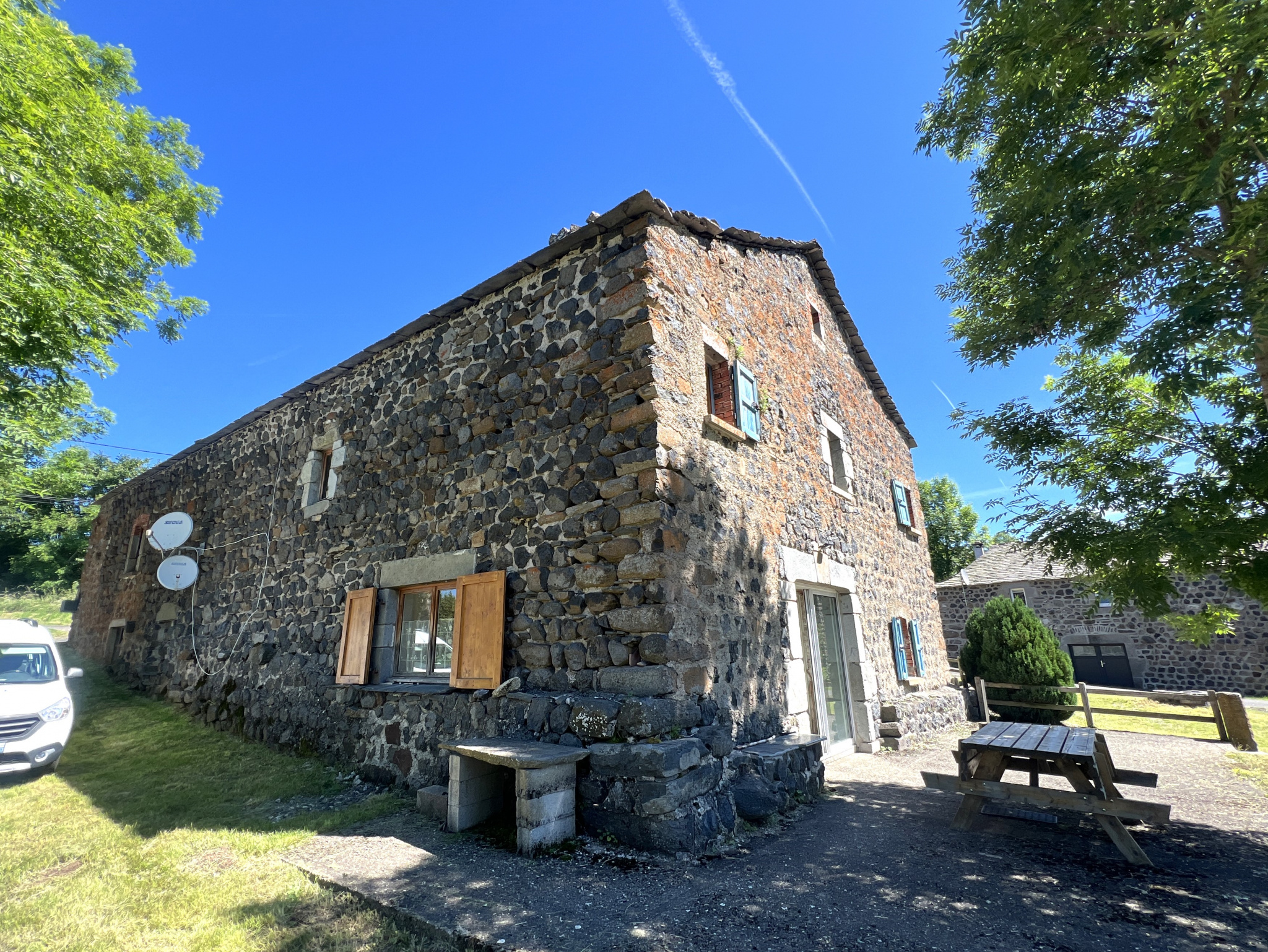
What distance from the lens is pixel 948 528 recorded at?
1014 inches

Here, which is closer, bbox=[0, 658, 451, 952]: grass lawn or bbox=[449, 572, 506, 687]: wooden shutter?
bbox=[0, 658, 451, 952]: grass lawn

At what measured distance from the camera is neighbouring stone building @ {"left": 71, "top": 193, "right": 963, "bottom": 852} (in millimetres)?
4359

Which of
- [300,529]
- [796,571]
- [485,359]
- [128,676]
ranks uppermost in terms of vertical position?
[485,359]

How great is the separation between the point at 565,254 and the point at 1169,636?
63.3 feet

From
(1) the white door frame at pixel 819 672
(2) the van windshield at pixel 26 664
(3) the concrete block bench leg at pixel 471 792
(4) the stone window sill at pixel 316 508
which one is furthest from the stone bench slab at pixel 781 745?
(2) the van windshield at pixel 26 664

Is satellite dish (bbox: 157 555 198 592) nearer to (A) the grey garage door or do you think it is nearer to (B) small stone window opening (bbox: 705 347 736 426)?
(B) small stone window opening (bbox: 705 347 736 426)

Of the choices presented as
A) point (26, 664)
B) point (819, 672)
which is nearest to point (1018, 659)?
point (819, 672)

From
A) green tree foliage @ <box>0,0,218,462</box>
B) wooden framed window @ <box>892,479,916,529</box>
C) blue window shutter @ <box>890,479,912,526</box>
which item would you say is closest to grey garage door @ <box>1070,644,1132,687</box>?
wooden framed window @ <box>892,479,916,529</box>

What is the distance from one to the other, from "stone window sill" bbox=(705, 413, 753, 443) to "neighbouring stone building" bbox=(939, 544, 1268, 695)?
992 cm

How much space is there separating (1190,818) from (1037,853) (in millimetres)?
1967

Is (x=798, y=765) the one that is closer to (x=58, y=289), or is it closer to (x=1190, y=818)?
(x=1190, y=818)

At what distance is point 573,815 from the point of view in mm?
4004

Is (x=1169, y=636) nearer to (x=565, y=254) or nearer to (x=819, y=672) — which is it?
(x=819, y=672)

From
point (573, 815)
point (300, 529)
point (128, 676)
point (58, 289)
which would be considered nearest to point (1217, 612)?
point (573, 815)
